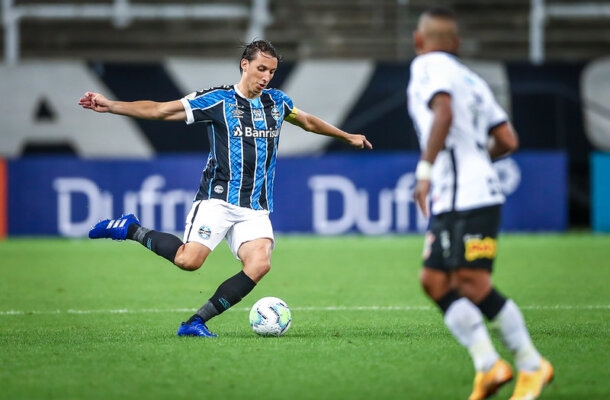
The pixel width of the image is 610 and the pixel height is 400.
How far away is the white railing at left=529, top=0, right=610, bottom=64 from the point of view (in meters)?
21.4

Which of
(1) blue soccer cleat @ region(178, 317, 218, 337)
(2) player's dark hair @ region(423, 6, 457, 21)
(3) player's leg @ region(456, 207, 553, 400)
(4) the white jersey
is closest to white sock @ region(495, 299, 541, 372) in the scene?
(3) player's leg @ region(456, 207, 553, 400)

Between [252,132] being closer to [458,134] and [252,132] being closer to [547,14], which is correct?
[458,134]

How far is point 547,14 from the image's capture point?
74.2 feet

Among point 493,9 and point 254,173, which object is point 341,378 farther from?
point 493,9

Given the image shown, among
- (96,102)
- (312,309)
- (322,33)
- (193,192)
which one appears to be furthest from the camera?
(322,33)

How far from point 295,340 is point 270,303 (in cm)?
40

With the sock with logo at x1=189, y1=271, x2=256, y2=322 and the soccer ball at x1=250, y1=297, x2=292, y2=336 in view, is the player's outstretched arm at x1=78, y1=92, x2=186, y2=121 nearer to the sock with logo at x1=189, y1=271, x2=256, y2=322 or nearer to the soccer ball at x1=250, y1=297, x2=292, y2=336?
the sock with logo at x1=189, y1=271, x2=256, y2=322

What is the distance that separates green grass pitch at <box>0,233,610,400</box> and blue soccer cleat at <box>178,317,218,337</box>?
8cm

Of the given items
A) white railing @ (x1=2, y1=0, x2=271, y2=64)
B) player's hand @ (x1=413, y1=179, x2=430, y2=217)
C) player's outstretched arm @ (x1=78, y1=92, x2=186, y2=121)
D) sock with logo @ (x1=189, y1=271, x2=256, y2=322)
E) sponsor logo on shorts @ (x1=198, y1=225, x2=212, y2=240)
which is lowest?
sock with logo @ (x1=189, y1=271, x2=256, y2=322)

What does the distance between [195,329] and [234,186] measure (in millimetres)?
1056

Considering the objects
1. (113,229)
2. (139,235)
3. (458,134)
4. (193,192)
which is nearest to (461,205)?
(458,134)

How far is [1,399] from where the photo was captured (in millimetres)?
5426

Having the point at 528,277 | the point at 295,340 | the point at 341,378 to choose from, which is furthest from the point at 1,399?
the point at 528,277

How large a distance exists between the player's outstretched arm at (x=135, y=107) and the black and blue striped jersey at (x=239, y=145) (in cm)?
28
